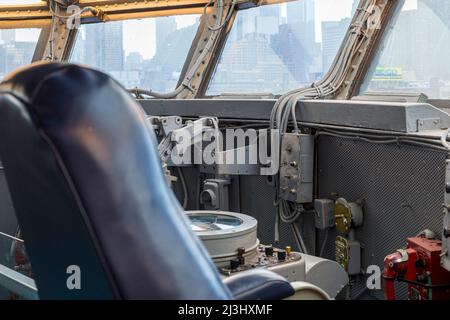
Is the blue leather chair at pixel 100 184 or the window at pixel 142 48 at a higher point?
the window at pixel 142 48

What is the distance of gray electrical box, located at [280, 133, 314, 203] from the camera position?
10.2 feet

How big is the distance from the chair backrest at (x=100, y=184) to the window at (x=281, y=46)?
3.12m

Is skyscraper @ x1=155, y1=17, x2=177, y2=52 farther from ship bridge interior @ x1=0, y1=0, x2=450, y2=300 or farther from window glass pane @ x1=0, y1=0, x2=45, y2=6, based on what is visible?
window glass pane @ x1=0, y1=0, x2=45, y2=6

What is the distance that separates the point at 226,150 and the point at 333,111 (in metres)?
0.92

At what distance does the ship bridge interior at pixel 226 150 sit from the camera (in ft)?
2.72

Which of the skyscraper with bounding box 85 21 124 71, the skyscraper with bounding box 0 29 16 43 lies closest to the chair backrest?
the skyscraper with bounding box 85 21 124 71

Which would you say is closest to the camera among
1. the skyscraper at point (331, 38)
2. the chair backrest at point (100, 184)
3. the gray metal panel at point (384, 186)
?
the chair backrest at point (100, 184)

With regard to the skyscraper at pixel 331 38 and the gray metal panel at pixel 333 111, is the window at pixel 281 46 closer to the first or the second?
the skyscraper at pixel 331 38

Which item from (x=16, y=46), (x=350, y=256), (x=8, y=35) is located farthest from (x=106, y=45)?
(x=350, y=256)

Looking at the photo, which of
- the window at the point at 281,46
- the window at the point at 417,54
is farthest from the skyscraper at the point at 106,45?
the window at the point at 417,54

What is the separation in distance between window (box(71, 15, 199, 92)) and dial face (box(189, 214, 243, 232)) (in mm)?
2272

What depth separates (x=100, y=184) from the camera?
81 cm
